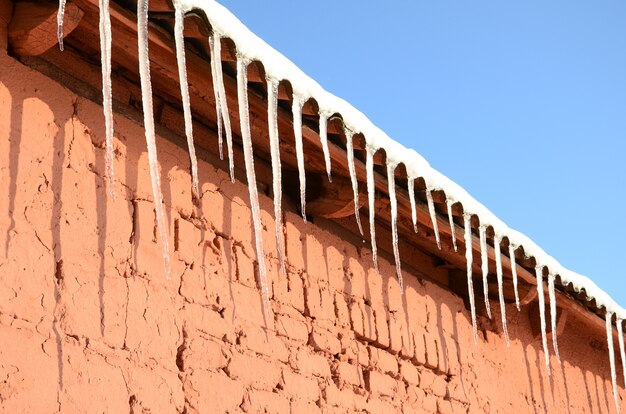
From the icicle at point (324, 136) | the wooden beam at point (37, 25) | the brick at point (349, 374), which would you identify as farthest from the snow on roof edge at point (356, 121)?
the brick at point (349, 374)

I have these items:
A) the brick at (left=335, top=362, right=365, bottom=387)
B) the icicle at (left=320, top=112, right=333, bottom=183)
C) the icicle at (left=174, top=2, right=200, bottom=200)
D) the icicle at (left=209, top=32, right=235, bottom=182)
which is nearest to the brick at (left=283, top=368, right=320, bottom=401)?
the brick at (left=335, top=362, right=365, bottom=387)

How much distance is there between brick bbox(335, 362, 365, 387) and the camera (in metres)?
4.38

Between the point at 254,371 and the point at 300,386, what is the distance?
30 cm

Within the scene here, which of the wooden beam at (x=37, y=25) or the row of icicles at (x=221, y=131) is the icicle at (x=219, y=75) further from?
the wooden beam at (x=37, y=25)

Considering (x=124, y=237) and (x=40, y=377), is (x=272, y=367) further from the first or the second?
(x=40, y=377)

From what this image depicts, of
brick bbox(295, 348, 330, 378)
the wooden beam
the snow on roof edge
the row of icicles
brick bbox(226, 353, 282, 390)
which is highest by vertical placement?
the snow on roof edge

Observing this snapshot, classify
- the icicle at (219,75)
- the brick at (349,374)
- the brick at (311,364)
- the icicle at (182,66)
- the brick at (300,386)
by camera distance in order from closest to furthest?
1. the icicle at (182,66)
2. the icicle at (219,75)
3. the brick at (300,386)
4. the brick at (311,364)
5. the brick at (349,374)

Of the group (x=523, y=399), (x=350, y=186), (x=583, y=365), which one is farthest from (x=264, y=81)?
(x=583, y=365)

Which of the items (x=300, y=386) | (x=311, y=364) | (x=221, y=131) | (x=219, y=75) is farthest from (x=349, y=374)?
(x=219, y=75)

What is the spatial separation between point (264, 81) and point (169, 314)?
34.4 inches

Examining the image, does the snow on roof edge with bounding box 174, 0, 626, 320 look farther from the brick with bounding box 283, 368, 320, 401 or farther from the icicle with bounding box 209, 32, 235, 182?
the brick with bounding box 283, 368, 320, 401

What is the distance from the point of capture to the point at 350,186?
14.6 ft

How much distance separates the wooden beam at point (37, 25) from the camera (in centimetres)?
321

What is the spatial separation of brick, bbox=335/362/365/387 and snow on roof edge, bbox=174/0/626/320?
2.81ft
